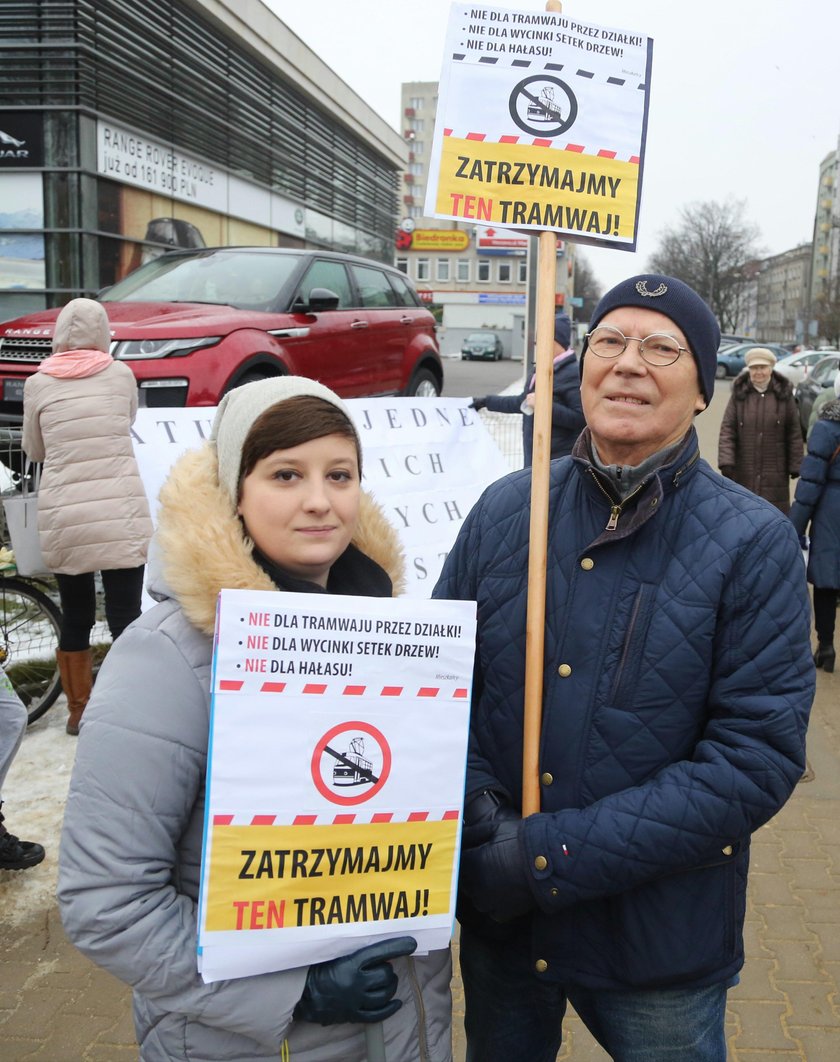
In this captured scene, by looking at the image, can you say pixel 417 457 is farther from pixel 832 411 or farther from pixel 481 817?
pixel 481 817

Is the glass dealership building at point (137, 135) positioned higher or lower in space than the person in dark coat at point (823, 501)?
higher

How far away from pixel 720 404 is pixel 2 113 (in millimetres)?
21312

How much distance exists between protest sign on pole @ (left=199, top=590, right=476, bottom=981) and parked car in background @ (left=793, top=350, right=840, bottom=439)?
15309 mm

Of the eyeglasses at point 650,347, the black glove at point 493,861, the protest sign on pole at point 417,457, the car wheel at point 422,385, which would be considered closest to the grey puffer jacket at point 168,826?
the black glove at point 493,861

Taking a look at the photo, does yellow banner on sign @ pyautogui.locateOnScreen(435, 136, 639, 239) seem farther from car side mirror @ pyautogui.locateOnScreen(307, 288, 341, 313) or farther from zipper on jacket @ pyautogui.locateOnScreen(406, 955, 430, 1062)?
Answer: car side mirror @ pyautogui.locateOnScreen(307, 288, 341, 313)

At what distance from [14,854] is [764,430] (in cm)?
637

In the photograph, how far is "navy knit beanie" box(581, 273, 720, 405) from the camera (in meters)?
1.84

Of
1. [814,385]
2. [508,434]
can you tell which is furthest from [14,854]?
[814,385]

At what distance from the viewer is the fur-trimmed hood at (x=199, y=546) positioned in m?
1.57

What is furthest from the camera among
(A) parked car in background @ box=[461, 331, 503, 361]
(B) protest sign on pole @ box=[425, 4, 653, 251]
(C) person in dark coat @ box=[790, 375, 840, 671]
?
(A) parked car in background @ box=[461, 331, 503, 361]

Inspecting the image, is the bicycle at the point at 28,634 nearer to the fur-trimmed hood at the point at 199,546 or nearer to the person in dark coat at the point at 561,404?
the person in dark coat at the point at 561,404

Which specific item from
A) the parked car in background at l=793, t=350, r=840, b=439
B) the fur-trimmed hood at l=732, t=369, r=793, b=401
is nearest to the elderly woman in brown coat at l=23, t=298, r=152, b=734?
the fur-trimmed hood at l=732, t=369, r=793, b=401

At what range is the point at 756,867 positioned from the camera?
407 centimetres

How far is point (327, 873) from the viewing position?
1.57 m
